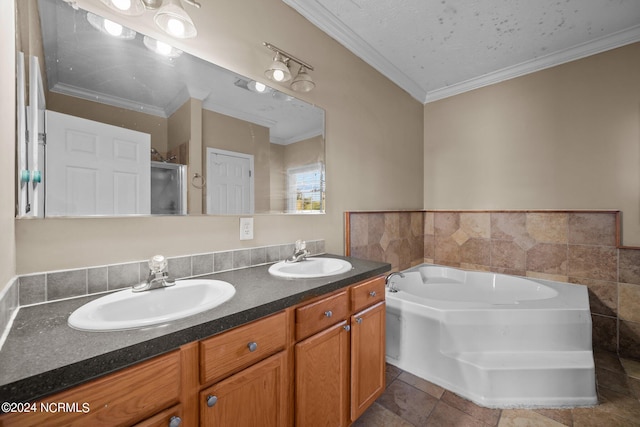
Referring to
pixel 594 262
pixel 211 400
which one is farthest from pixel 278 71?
pixel 594 262

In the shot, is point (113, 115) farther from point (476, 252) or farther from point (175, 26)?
point (476, 252)

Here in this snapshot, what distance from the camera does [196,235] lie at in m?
1.31

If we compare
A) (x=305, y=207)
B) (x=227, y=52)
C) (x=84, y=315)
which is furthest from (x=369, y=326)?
(x=227, y=52)

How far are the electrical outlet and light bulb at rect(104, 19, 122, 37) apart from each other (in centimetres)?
94

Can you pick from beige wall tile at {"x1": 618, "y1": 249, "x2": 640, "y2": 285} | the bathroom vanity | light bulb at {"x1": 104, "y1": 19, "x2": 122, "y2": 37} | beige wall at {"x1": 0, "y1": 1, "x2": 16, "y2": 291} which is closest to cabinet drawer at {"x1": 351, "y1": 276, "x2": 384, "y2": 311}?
the bathroom vanity

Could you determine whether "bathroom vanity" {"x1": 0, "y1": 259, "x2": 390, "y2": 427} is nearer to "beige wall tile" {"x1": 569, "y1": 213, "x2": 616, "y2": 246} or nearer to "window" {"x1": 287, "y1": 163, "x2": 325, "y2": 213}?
"window" {"x1": 287, "y1": 163, "x2": 325, "y2": 213}

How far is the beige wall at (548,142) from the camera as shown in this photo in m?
2.16

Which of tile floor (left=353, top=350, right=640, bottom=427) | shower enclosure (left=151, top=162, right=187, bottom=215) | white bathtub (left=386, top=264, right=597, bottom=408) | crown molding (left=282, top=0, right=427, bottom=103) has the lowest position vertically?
tile floor (left=353, top=350, right=640, bottom=427)

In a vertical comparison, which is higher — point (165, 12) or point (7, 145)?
point (165, 12)

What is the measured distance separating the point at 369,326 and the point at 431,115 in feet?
8.82

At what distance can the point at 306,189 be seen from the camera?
1831 millimetres

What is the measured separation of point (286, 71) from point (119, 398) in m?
1.59

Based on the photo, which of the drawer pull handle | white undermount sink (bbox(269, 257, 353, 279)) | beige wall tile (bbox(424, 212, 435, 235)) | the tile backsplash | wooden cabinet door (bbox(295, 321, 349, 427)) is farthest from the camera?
beige wall tile (bbox(424, 212, 435, 235))

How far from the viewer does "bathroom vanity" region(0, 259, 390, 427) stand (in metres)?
0.59
